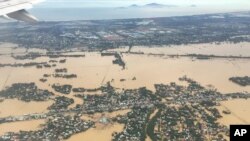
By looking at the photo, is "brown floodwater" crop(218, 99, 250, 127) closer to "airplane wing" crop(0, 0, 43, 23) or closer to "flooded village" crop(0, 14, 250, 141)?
"flooded village" crop(0, 14, 250, 141)

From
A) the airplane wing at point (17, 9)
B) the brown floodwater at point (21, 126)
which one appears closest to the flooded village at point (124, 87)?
the brown floodwater at point (21, 126)

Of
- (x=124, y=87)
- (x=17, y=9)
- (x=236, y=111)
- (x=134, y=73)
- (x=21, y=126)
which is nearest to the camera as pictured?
(x=17, y=9)

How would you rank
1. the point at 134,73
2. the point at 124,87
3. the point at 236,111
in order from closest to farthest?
1. the point at 236,111
2. the point at 124,87
3. the point at 134,73

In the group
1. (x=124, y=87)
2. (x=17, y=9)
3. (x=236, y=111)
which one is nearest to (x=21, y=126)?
(x=124, y=87)

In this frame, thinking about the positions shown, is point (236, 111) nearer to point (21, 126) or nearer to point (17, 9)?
point (21, 126)

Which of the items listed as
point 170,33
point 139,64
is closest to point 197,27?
point 170,33

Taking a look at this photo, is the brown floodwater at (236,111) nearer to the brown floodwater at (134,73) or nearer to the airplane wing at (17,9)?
the brown floodwater at (134,73)

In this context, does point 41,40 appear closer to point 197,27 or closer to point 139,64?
point 139,64

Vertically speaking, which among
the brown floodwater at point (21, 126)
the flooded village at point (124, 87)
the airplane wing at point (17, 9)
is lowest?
the brown floodwater at point (21, 126)

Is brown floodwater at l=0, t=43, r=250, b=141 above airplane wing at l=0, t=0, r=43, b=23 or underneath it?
underneath

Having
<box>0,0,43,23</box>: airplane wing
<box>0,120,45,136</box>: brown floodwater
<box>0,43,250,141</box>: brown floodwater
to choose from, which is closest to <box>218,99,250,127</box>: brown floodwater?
<box>0,43,250,141</box>: brown floodwater

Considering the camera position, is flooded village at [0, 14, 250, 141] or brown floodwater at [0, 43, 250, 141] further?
brown floodwater at [0, 43, 250, 141]
